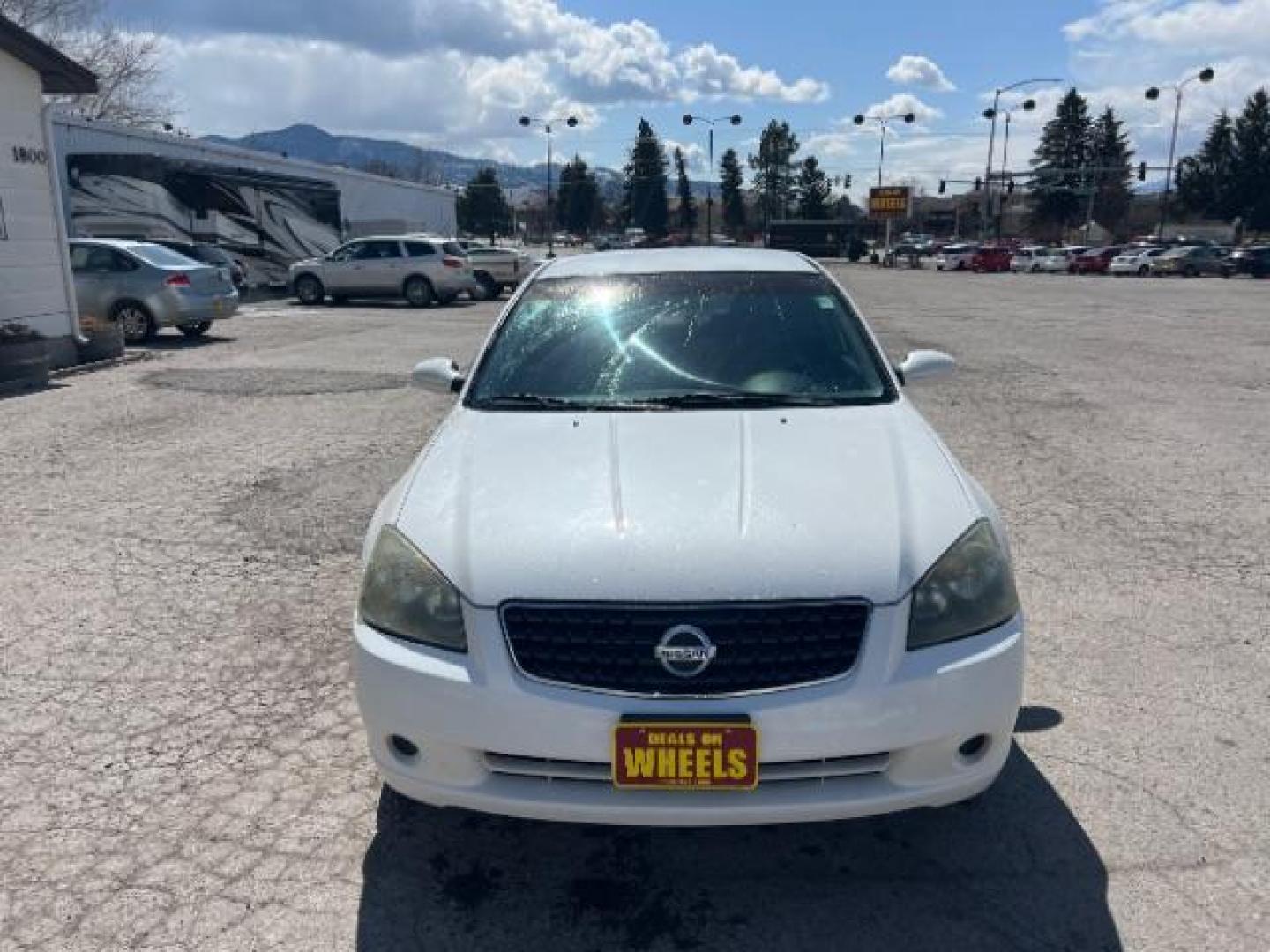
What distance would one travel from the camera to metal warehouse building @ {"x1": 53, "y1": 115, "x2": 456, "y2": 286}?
2233 centimetres

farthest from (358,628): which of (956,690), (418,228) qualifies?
(418,228)

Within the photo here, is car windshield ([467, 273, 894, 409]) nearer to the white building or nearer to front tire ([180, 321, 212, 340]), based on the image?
the white building

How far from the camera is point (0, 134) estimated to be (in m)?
11.4

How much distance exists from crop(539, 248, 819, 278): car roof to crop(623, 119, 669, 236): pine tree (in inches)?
4024

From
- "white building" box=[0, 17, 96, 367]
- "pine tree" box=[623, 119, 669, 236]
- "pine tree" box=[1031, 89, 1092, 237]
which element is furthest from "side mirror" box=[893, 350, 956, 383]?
"pine tree" box=[623, 119, 669, 236]

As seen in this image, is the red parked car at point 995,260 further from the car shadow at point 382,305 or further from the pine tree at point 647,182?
the pine tree at point 647,182

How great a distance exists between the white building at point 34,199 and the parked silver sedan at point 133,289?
224 centimetres

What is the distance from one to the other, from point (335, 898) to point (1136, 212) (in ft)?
363

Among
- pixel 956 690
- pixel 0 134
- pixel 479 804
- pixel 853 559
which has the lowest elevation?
pixel 479 804

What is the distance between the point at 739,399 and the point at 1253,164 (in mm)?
84057

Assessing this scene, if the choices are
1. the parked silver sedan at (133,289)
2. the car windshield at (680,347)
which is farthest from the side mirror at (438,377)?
the parked silver sedan at (133,289)

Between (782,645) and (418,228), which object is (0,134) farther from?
(418,228)

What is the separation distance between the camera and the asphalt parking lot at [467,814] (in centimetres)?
247

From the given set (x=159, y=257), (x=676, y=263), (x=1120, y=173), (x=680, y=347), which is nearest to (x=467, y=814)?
(x=680, y=347)
